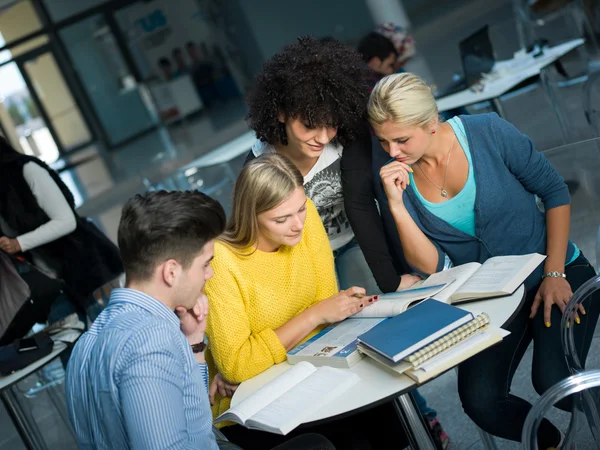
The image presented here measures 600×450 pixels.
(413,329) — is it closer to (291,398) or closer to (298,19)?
(291,398)

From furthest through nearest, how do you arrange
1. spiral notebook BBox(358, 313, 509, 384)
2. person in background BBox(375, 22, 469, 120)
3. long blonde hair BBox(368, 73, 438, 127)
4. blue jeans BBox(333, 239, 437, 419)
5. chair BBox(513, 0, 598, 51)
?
chair BBox(513, 0, 598, 51)
person in background BBox(375, 22, 469, 120)
blue jeans BBox(333, 239, 437, 419)
long blonde hair BBox(368, 73, 438, 127)
spiral notebook BBox(358, 313, 509, 384)

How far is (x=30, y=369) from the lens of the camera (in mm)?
3174

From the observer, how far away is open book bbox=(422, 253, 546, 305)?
2014mm

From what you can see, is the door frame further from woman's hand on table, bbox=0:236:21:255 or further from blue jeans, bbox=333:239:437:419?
blue jeans, bbox=333:239:437:419

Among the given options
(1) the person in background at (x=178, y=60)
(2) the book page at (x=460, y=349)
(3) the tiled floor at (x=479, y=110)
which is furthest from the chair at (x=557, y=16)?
(1) the person in background at (x=178, y=60)

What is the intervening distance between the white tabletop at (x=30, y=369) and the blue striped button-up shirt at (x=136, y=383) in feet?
5.45

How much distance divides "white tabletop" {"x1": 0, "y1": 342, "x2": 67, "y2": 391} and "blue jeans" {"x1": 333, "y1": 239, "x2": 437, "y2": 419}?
128 cm

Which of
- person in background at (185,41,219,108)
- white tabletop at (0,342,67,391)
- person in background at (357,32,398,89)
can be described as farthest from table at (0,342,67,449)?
person in background at (185,41,219,108)

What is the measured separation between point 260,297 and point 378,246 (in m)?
0.50

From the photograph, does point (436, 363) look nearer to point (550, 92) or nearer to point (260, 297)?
point (260, 297)

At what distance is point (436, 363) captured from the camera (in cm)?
172

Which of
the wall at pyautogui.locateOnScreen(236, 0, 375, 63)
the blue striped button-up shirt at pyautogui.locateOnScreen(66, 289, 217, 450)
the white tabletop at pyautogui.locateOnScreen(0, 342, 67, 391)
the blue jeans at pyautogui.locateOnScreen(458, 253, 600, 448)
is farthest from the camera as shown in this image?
the wall at pyautogui.locateOnScreen(236, 0, 375, 63)

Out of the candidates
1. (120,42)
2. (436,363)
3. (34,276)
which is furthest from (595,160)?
(120,42)

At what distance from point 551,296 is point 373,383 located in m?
0.74
